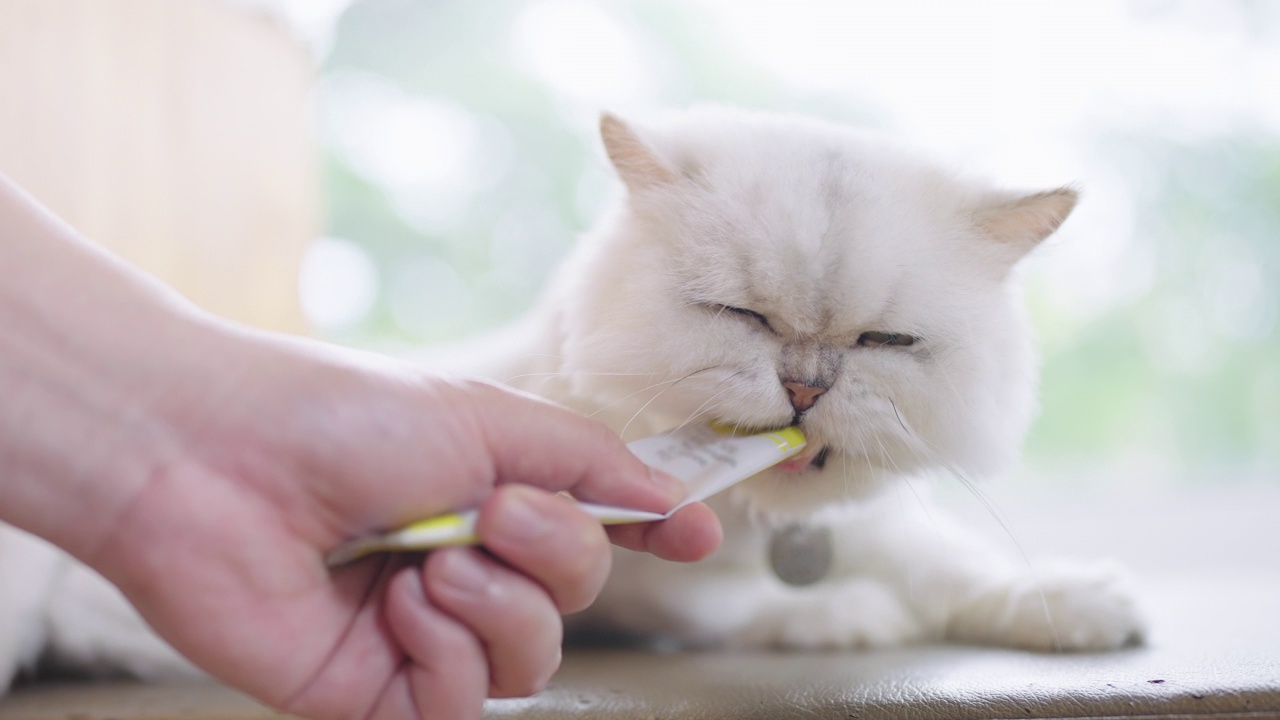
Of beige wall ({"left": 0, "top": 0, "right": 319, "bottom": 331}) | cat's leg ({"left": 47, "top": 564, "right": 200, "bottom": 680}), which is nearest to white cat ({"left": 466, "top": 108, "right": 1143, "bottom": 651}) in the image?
cat's leg ({"left": 47, "top": 564, "right": 200, "bottom": 680})

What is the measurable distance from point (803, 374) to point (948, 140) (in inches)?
55.4

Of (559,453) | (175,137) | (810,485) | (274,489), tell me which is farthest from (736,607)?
(175,137)

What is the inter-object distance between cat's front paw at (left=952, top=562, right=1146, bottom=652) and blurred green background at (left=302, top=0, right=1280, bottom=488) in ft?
3.99

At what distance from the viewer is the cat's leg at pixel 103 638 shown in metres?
1.19

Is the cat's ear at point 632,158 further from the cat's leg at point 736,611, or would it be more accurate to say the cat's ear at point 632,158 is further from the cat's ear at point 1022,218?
the cat's leg at point 736,611

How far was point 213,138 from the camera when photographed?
1.85 meters

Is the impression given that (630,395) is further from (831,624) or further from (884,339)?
(831,624)

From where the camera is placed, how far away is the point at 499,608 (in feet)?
2.28

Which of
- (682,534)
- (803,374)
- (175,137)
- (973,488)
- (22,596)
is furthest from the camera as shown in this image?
(175,137)

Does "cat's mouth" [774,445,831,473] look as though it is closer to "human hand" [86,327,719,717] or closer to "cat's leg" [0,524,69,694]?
"human hand" [86,327,719,717]

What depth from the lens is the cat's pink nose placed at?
94 centimetres

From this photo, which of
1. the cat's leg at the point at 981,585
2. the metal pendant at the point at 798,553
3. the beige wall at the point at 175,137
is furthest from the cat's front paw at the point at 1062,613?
the beige wall at the point at 175,137

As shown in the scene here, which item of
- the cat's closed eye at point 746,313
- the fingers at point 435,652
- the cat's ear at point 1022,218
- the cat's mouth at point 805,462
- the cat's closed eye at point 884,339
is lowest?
the fingers at point 435,652

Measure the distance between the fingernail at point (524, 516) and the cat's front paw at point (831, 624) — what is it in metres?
0.61
